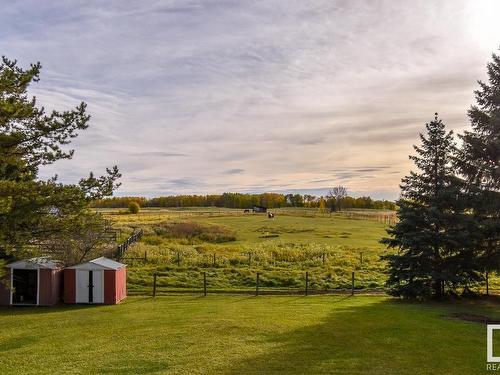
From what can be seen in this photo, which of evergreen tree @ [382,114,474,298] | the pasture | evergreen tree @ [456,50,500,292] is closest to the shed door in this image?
the pasture

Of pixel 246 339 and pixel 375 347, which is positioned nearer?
pixel 375 347

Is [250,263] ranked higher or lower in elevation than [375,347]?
lower

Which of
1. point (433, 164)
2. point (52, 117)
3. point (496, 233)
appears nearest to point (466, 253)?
point (496, 233)

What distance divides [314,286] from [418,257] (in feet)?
29.8

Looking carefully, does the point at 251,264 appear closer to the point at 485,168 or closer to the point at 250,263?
the point at 250,263

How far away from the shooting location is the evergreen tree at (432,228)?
84.0ft

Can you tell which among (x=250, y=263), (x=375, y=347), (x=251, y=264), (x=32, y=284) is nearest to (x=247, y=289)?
(x=251, y=264)

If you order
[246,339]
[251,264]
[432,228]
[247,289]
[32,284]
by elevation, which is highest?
[432,228]

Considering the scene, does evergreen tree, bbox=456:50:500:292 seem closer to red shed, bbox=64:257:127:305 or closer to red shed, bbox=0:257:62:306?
red shed, bbox=64:257:127:305

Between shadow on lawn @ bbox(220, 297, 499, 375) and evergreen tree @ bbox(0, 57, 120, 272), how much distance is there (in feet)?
28.5

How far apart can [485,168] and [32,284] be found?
2503 centimetres

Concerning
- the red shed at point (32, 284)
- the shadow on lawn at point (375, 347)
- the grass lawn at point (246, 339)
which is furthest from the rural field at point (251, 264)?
the shadow on lawn at point (375, 347)

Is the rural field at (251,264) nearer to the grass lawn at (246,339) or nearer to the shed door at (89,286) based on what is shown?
the shed door at (89,286)

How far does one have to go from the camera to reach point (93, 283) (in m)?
27.1
